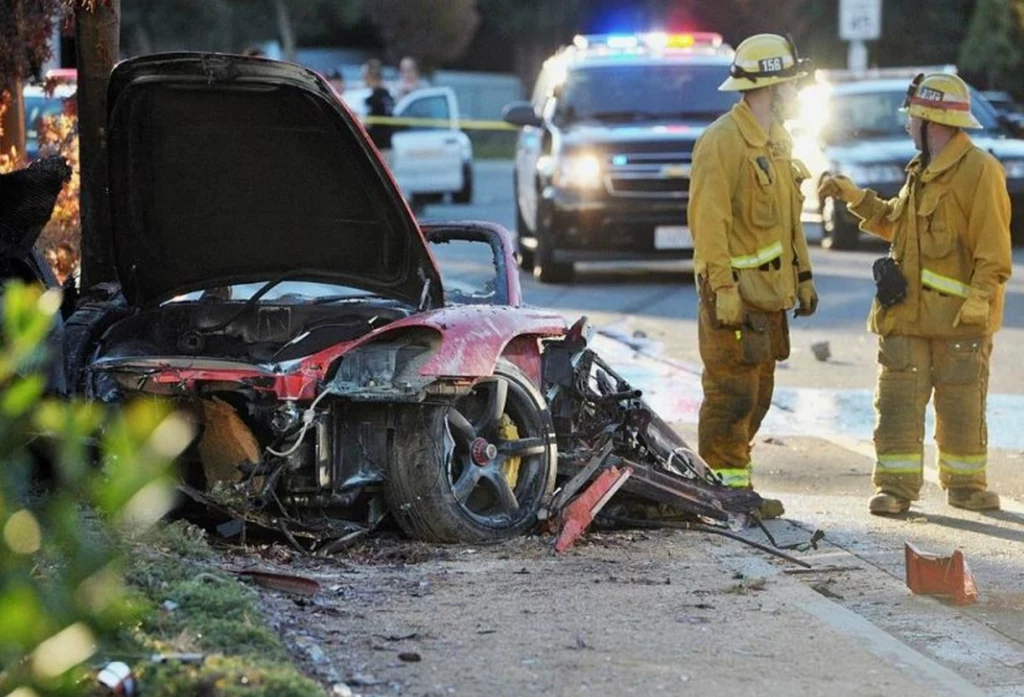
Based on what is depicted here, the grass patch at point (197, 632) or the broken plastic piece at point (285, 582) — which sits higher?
the grass patch at point (197, 632)

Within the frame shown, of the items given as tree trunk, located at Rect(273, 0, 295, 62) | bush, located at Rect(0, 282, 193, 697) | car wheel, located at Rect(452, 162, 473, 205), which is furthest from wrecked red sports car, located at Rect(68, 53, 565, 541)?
tree trunk, located at Rect(273, 0, 295, 62)

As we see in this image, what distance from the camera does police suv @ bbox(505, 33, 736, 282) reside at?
17.6m

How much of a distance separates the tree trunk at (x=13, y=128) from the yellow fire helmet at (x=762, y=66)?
343 cm

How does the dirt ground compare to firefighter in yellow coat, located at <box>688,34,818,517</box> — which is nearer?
the dirt ground

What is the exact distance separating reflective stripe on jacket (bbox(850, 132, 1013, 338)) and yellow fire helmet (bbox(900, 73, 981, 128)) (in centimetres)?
12

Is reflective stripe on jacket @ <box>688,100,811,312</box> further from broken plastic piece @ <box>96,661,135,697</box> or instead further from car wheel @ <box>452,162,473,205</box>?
car wheel @ <box>452,162,473,205</box>

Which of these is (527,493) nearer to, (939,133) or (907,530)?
(907,530)

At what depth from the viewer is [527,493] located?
6.80m

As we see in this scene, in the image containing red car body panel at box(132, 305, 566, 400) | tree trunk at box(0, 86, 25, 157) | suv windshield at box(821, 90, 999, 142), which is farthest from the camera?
suv windshield at box(821, 90, 999, 142)

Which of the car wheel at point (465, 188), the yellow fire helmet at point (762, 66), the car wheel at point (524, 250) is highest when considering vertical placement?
the yellow fire helmet at point (762, 66)

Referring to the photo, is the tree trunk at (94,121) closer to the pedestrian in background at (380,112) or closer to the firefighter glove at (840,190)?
the firefighter glove at (840,190)

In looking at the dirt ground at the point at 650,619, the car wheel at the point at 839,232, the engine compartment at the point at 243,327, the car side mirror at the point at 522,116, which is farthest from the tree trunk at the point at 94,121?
the car wheel at the point at 839,232

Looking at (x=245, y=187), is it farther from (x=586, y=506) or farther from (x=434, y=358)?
(x=586, y=506)

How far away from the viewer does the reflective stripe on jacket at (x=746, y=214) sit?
7781mm
